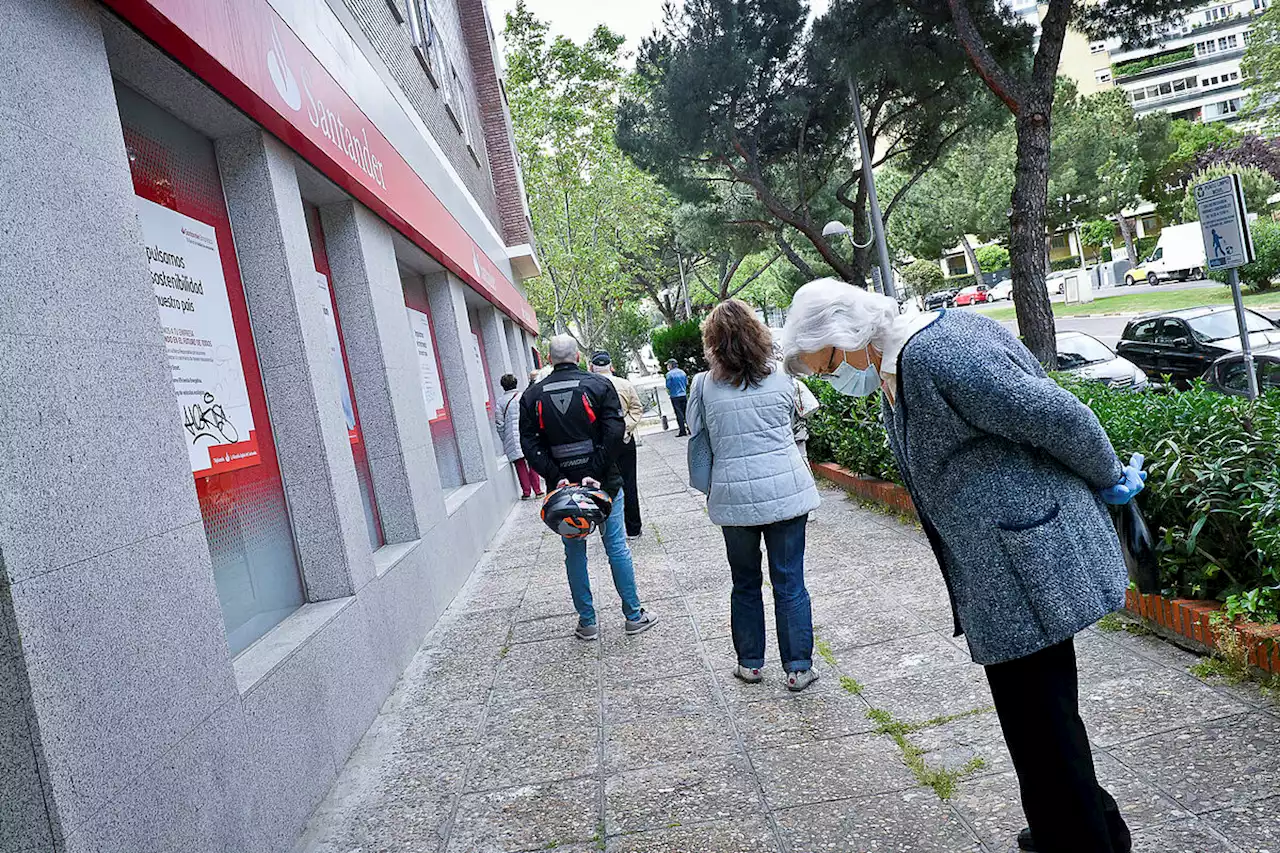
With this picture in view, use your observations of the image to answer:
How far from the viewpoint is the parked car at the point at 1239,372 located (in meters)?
11.1

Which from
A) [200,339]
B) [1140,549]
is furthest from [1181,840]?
[200,339]

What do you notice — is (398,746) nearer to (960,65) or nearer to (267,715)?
(267,715)

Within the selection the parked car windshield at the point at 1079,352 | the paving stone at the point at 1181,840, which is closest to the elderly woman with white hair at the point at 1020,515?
the paving stone at the point at 1181,840

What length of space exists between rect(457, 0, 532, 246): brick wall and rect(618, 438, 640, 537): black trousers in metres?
13.2

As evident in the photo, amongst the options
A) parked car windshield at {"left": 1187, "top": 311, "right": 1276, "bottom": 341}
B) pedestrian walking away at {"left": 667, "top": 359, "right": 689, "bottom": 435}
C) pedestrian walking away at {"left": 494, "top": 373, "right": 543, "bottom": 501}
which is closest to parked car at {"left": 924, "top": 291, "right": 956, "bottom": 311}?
pedestrian walking away at {"left": 494, "top": 373, "right": 543, "bottom": 501}

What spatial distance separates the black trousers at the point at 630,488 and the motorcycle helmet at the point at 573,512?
3.06 meters

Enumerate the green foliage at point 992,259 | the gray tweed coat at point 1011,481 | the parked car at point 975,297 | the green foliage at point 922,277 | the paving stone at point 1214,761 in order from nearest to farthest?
the gray tweed coat at point 1011,481
the paving stone at point 1214,761
the parked car at point 975,297
the green foliage at point 922,277
the green foliage at point 992,259

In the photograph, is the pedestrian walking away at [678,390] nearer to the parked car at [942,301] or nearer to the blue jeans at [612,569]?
the blue jeans at [612,569]

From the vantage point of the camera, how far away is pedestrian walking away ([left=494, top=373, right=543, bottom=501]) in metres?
12.1

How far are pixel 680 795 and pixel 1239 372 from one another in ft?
34.9

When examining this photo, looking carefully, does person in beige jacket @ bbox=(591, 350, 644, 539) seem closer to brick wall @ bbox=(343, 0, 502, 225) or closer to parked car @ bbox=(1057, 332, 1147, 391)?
brick wall @ bbox=(343, 0, 502, 225)

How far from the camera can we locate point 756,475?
4434 mm

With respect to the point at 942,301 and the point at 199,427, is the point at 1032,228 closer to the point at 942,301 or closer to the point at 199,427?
the point at 942,301

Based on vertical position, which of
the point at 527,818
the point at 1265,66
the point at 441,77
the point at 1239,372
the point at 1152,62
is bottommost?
the point at 527,818
